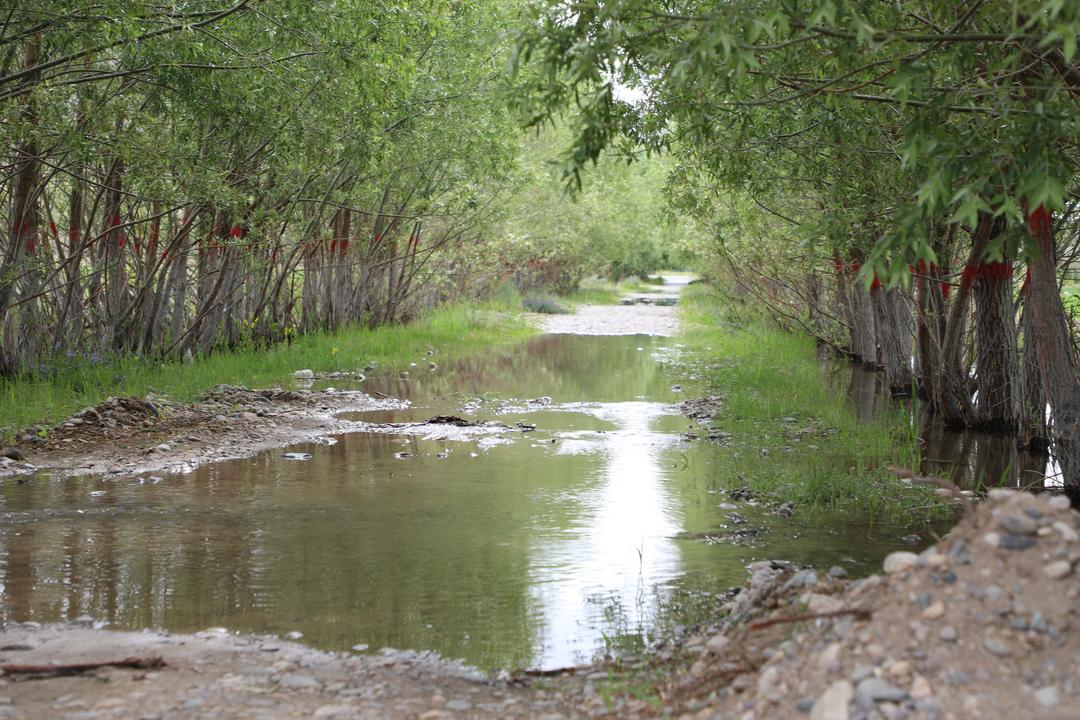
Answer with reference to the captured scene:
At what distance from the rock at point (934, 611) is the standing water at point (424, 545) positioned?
6.61 feet

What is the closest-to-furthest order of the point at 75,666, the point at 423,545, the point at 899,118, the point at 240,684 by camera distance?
the point at 240,684
the point at 75,666
the point at 423,545
the point at 899,118

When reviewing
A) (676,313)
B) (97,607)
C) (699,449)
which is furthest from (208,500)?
(676,313)

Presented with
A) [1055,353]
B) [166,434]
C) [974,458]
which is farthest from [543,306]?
[1055,353]

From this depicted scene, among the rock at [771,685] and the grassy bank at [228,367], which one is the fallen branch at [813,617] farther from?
the grassy bank at [228,367]

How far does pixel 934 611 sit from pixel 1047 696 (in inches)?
22.2

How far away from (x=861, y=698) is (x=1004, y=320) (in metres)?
9.16

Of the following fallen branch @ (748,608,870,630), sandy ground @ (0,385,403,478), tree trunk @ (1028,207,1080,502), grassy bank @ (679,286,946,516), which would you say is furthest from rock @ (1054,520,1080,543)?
sandy ground @ (0,385,403,478)

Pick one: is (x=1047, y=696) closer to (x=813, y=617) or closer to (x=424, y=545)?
(x=813, y=617)

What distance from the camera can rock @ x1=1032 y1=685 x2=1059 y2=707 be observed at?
3943 millimetres

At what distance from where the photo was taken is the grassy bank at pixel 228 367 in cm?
1306

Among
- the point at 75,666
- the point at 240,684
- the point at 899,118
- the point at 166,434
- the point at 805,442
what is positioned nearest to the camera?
the point at 240,684

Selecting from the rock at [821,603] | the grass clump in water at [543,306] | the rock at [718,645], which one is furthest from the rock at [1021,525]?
the grass clump in water at [543,306]

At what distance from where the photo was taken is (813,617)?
498 centimetres

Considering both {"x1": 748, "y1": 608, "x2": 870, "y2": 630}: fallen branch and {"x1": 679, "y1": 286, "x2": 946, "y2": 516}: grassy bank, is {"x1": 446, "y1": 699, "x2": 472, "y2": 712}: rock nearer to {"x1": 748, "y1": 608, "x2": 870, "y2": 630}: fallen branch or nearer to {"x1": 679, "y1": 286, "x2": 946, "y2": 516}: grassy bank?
{"x1": 748, "y1": 608, "x2": 870, "y2": 630}: fallen branch
